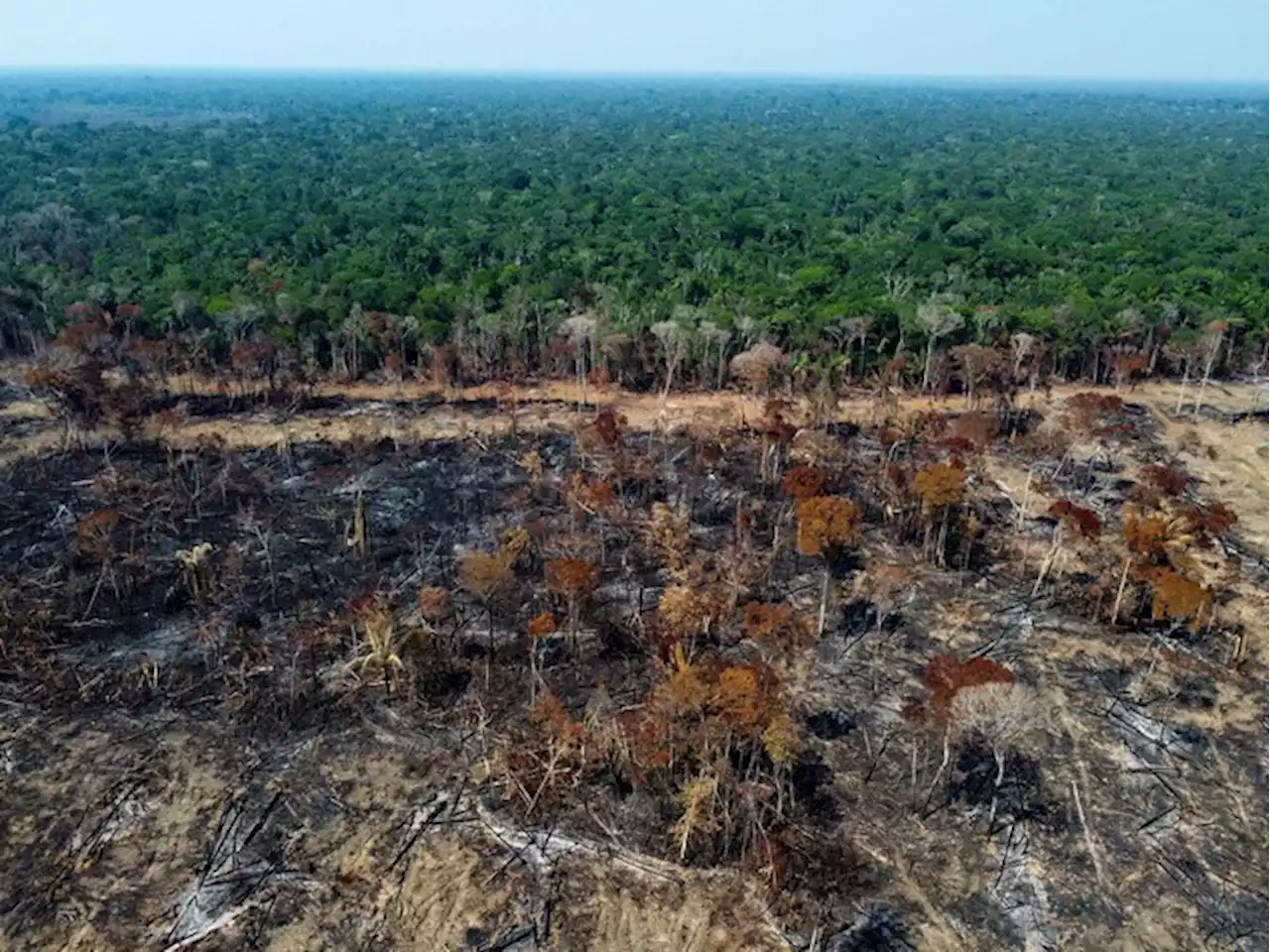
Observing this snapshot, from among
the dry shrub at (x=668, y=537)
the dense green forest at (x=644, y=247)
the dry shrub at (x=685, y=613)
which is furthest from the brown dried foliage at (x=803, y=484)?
the dense green forest at (x=644, y=247)

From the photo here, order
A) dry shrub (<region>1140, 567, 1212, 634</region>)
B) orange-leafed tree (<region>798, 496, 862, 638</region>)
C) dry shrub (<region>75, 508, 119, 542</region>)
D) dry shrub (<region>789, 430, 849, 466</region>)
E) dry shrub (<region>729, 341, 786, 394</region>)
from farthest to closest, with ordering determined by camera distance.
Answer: dry shrub (<region>729, 341, 786, 394</region>), dry shrub (<region>789, 430, 849, 466</region>), dry shrub (<region>75, 508, 119, 542</region>), orange-leafed tree (<region>798, 496, 862, 638</region>), dry shrub (<region>1140, 567, 1212, 634</region>)

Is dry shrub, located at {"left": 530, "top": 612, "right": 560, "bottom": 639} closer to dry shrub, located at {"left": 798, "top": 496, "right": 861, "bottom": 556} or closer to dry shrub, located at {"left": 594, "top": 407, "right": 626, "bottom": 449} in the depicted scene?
dry shrub, located at {"left": 798, "top": 496, "right": 861, "bottom": 556}

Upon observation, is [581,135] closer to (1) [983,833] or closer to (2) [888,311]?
(2) [888,311]

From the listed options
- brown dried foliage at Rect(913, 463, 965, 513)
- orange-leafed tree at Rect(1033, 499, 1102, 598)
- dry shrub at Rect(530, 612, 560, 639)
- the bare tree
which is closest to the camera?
dry shrub at Rect(530, 612, 560, 639)

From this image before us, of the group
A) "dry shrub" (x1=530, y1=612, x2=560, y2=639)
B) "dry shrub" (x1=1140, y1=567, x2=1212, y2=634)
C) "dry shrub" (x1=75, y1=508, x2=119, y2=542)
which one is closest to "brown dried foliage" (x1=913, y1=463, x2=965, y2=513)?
"dry shrub" (x1=1140, y1=567, x2=1212, y2=634)

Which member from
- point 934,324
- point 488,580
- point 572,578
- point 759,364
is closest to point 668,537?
point 572,578

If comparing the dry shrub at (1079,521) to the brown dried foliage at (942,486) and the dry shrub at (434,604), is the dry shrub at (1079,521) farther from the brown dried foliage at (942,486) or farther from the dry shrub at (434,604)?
the dry shrub at (434,604)
